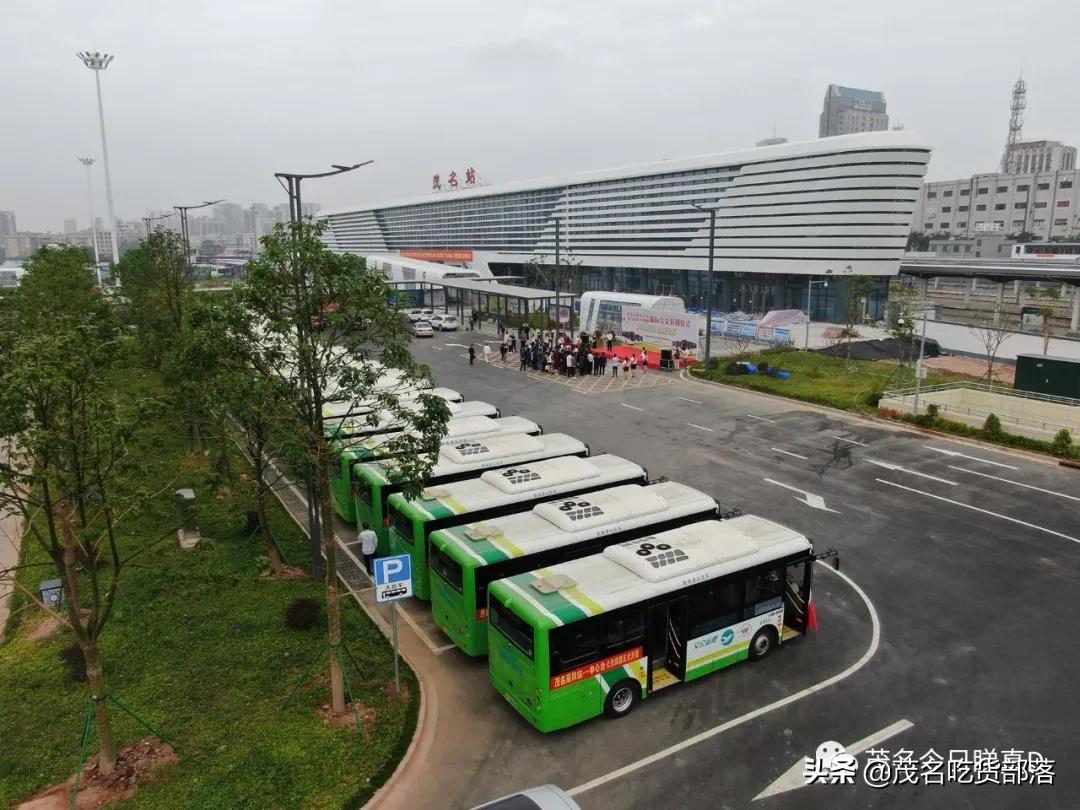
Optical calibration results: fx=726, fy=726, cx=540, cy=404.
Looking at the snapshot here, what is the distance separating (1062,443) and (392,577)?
879 inches

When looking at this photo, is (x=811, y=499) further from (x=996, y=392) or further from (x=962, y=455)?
(x=996, y=392)

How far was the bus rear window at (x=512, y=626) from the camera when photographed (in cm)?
981

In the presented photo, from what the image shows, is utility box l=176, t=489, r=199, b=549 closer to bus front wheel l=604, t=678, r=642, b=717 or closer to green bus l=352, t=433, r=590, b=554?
green bus l=352, t=433, r=590, b=554

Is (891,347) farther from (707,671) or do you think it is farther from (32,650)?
(32,650)

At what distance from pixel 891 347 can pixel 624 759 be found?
44943 millimetres

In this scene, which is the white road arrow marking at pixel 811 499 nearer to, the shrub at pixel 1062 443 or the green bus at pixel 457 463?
Answer: the green bus at pixel 457 463

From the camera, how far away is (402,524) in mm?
13789

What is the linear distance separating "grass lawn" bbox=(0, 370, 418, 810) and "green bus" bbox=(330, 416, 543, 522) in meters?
2.63

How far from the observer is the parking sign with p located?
10.5 m

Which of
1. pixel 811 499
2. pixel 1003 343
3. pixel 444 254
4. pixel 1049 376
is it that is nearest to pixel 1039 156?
pixel 444 254

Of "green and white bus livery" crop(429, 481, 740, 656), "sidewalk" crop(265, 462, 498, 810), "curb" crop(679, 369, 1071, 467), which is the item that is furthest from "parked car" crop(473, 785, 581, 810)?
"curb" crop(679, 369, 1071, 467)

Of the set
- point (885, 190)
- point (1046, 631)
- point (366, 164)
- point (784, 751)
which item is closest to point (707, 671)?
point (784, 751)

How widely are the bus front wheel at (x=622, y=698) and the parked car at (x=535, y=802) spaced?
2.79 metres

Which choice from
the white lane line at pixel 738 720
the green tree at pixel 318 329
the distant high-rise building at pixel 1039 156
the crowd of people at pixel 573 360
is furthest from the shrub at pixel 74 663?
the distant high-rise building at pixel 1039 156
